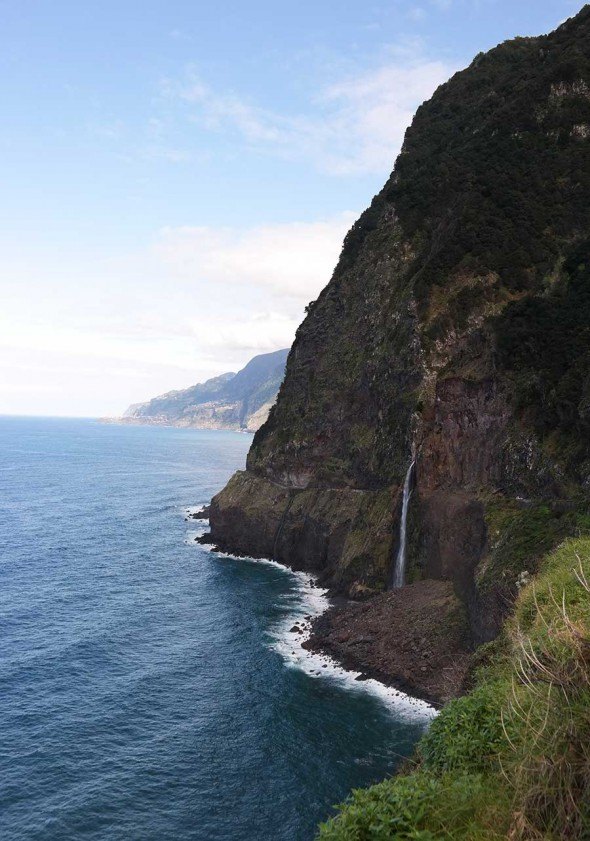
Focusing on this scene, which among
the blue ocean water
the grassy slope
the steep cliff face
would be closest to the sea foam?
the blue ocean water

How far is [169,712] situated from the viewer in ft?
135

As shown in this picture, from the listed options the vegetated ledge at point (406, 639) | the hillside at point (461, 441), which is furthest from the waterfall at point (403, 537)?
the vegetated ledge at point (406, 639)

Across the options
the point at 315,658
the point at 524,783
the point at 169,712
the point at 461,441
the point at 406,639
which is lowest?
the point at 315,658

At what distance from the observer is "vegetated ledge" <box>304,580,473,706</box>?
4384 cm

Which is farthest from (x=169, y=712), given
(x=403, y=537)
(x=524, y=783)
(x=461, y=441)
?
(x=524, y=783)

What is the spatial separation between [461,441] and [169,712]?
1363 inches

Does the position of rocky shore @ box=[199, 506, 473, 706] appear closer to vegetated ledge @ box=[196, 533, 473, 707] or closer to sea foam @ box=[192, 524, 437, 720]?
→ vegetated ledge @ box=[196, 533, 473, 707]

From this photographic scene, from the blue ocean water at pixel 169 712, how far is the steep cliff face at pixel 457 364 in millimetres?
11654

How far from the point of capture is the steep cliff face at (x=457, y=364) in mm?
48406

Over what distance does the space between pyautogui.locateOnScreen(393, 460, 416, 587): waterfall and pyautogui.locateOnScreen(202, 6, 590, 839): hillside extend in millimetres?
312

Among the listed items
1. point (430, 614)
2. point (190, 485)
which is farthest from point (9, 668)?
point (190, 485)

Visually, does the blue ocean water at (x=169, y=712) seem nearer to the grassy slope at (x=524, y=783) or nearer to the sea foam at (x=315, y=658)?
the sea foam at (x=315, y=658)

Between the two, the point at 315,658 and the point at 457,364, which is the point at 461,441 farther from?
the point at 315,658

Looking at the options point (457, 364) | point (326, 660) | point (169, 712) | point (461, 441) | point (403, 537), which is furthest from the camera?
point (457, 364)
